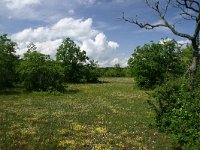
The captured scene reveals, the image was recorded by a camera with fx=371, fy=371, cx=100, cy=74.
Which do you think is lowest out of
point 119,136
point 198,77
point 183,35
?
point 119,136

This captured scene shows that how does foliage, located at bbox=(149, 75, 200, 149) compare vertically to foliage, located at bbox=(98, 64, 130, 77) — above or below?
below

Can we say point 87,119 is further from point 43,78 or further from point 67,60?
point 67,60

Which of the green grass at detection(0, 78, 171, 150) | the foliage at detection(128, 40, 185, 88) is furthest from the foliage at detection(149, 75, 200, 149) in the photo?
the foliage at detection(128, 40, 185, 88)

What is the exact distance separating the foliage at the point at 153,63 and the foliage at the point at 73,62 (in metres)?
23.6

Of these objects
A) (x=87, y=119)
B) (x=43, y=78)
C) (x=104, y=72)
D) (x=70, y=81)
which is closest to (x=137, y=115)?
(x=87, y=119)

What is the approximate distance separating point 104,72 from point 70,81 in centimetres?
4956

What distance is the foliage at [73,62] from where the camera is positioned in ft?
273

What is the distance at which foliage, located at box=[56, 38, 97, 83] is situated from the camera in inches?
3275

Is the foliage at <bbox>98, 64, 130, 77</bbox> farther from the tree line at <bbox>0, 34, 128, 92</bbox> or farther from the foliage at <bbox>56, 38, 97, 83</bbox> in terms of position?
the tree line at <bbox>0, 34, 128, 92</bbox>

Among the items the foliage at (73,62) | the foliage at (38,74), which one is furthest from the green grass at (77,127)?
the foliage at (73,62)

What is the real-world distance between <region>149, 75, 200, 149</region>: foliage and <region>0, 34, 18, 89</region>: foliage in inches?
1256

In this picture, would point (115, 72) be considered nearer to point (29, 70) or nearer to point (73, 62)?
point (73, 62)

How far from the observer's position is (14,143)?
18656 mm

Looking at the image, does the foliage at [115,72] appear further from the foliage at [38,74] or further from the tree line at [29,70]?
the foliage at [38,74]
